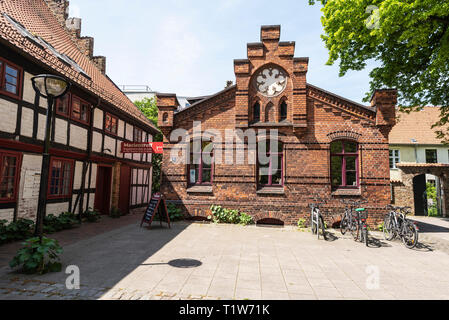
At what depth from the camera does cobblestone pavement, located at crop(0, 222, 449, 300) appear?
3809mm

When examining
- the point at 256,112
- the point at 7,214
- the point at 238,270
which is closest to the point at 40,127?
the point at 7,214

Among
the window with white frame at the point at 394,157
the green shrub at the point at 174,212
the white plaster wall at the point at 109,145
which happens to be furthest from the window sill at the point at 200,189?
the window with white frame at the point at 394,157

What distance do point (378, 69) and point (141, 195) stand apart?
50.1 ft

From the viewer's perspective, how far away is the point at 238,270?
4.81 metres

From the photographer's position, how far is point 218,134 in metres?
10.6

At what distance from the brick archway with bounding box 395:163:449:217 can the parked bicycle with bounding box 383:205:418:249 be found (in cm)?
1074

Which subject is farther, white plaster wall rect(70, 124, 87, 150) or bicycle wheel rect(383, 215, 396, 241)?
white plaster wall rect(70, 124, 87, 150)

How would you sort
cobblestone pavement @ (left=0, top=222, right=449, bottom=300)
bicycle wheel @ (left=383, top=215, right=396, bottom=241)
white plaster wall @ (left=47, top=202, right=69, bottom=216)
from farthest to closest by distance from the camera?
white plaster wall @ (left=47, top=202, right=69, bottom=216)
bicycle wheel @ (left=383, top=215, right=396, bottom=241)
cobblestone pavement @ (left=0, top=222, right=449, bottom=300)

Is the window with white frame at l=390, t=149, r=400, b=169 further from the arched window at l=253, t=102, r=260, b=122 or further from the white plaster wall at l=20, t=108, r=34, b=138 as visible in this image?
the white plaster wall at l=20, t=108, r=34, b=138

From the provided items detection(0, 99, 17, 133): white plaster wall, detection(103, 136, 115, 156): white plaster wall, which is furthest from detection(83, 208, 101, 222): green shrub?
detection(0, 99, 17, 133): white plaster wall

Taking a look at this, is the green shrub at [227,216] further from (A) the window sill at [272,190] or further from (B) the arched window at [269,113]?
(B) the arched window at [269,113]

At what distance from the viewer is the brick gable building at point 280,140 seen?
9.74 meters

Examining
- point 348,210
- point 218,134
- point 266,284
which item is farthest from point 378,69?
point 266,284

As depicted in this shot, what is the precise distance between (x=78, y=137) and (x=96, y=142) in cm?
120
